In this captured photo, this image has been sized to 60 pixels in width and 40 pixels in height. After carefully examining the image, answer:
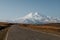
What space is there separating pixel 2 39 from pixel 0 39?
21cm

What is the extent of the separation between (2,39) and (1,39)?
0.38 feet

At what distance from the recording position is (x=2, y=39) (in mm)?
18281

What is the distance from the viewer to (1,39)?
1833cm

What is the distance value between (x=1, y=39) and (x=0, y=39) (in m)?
0.17

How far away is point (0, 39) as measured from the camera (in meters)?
18.2
